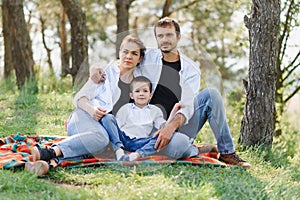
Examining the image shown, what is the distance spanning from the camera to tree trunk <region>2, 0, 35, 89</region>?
9.09 meters

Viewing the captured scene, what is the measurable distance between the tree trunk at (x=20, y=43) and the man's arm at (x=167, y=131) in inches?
224

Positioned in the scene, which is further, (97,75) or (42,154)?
(97,75)

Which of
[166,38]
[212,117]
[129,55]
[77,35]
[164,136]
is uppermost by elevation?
[77,35]

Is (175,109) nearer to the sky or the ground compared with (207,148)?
nearer to the sky

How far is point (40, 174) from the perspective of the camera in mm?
3389

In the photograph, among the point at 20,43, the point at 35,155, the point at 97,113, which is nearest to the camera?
the point at 35,155

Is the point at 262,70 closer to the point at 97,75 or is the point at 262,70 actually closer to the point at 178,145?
the point at 178,145

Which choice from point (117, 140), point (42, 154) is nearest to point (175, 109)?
point (117, 140)

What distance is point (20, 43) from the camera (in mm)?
9289

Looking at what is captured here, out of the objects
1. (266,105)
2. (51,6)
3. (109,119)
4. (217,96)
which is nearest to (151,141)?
(109,119)

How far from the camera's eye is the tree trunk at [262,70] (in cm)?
470

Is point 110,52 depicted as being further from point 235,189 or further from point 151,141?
point 235,189

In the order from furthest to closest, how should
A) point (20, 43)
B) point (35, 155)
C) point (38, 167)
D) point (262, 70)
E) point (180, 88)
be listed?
point (20, 43)
point (262, 70)
point (180, 88)
point (35, 155)
point (38, 167)

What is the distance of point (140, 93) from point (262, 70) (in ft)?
4.32
